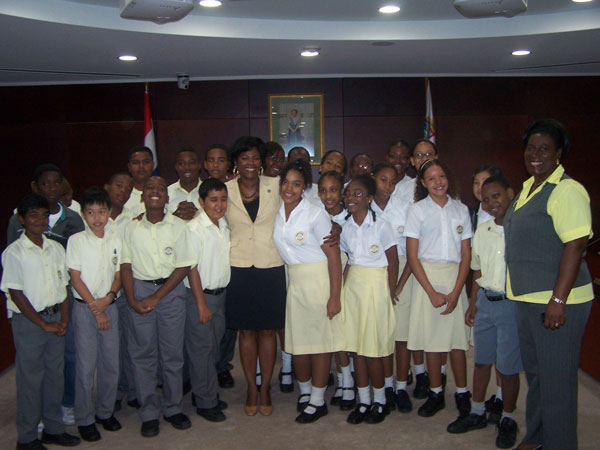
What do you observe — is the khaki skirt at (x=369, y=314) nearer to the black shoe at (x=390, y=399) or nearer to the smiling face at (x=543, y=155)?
the black shoe at (x=390, y=399)

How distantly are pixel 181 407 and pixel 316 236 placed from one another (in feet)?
4.57

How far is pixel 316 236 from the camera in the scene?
3.53 m

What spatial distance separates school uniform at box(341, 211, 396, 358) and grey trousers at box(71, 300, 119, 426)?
1.42 m

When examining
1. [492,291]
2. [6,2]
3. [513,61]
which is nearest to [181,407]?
[492,291]

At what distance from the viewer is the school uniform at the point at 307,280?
352 cm

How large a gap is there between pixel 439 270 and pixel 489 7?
168 centimetres

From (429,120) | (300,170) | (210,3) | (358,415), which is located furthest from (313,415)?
(429,120)

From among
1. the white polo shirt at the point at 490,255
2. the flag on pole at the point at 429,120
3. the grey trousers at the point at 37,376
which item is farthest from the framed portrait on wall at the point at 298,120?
the grey trousers at the point at 37,376

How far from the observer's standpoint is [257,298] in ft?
12.0

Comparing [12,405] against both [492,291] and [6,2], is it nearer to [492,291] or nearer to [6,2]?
[6,2]

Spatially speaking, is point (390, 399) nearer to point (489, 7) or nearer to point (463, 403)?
point (463, 403)

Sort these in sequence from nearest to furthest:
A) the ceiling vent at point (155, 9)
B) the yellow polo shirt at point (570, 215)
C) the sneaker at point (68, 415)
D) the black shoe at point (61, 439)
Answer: the yellow polo shirt at point (570, 215) < the black shoe at point (61, 439) < the ceiling vent at point (155, 9) < the sneaker at point (68, 415)

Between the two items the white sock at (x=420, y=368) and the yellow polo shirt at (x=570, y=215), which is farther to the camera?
the white sock at (x=420, y=368)

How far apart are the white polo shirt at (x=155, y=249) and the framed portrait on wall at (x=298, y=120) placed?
3.90 meters
